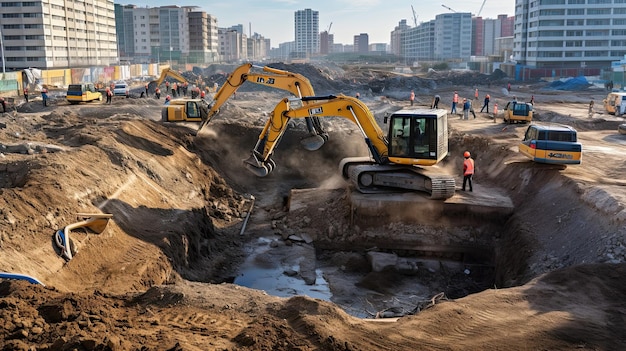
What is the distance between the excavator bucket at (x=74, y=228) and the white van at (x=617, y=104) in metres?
37.0

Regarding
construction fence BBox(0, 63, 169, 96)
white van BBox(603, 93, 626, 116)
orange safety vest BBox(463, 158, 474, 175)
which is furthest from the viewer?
construction fence BBox(0, 63, 169, 96)

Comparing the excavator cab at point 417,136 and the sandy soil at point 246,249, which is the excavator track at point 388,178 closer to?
the excavator cab at point 417,136

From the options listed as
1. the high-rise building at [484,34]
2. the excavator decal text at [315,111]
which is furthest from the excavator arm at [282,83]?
the high-rise building at [484,34]

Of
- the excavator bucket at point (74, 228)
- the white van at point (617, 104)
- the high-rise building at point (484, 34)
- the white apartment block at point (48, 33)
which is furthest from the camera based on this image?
the high-rise building at point (484, 34)

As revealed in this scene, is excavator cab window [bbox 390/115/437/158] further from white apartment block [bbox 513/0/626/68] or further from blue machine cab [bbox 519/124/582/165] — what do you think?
white apartment block [bbox 513/0/626/68]

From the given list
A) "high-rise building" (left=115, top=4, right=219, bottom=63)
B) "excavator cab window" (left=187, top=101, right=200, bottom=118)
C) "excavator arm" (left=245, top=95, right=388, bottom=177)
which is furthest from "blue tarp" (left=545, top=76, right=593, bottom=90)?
"high-rise building" (left=115, top=4, right=219, bottom=63)

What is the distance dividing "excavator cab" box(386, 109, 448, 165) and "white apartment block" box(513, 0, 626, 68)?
84.2 metres

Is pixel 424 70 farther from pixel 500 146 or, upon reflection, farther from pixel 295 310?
pixel 295 310

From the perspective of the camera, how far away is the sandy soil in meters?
8.97

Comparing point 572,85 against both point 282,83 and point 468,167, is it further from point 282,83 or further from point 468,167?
point 282,83

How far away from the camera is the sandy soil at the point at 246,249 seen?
8969 mm

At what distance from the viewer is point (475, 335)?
956 cm

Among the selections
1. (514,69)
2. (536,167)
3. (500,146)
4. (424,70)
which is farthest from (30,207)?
(424,70)

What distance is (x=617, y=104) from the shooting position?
3962cm
